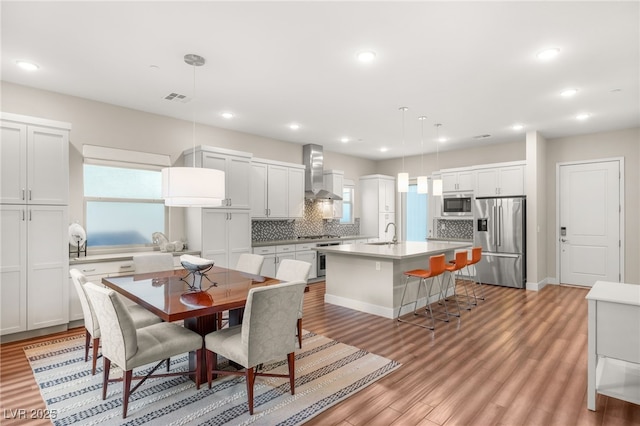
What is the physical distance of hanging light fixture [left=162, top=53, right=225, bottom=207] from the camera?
2.88 metres

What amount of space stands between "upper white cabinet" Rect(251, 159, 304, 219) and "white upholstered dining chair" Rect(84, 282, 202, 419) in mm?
3722

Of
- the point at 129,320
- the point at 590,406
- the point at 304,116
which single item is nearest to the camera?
the point at 129,320

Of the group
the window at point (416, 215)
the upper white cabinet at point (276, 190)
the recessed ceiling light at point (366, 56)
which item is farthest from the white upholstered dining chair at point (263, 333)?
the window at point (416, 215)

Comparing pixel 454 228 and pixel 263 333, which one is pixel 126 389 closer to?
pixel 263 333

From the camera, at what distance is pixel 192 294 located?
2586 millimetres

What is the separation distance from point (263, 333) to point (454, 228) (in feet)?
21.2

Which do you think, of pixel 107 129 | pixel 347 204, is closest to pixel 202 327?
pixel 107 129

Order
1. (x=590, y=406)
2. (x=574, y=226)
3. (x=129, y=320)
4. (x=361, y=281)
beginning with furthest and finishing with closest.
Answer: (x=574, y=226) < (x=361, y=281) < (x=590, y=406) < (x=129, y=320)

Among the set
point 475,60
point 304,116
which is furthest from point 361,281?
point 475,60

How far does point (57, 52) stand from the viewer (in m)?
3.15

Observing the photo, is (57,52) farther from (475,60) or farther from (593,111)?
(593,111)

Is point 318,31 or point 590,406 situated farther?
point 318,31

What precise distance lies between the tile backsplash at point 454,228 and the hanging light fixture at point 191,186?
6.03 meters

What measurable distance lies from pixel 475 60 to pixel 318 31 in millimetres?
1617
